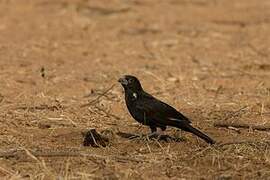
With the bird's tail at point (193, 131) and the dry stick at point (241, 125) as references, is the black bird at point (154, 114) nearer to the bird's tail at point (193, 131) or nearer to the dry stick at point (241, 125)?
the bird's tail at point (193, 131)

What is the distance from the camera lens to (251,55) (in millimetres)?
10562

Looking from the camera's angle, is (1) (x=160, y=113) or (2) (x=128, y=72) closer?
(1) (x=160, y=113)

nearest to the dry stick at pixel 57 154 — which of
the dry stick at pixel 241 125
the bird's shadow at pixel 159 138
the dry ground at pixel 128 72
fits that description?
the dry ground at pixel 128 72

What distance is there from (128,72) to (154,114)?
10.9 ft

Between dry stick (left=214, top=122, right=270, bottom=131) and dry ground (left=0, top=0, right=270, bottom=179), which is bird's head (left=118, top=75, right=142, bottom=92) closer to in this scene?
dry ground (left=0, top=0, right=270, bottom=179)

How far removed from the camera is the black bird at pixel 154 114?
6121mm

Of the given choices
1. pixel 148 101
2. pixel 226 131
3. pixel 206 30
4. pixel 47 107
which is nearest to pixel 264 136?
pixel 226 131

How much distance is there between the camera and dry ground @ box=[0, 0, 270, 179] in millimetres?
5605

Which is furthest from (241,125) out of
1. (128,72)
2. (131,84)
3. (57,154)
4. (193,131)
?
(128,72)

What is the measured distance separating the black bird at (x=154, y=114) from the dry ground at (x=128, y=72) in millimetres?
163

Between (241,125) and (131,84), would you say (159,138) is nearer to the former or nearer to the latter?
(131,84)

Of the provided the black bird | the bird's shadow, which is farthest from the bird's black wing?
the bird's shadow

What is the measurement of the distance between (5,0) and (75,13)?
5.24 ft

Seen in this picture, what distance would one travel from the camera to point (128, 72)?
31.1 ft
